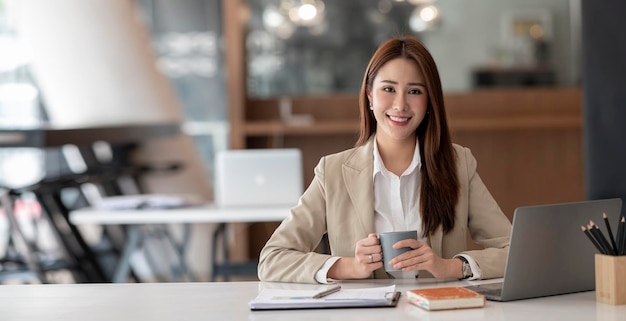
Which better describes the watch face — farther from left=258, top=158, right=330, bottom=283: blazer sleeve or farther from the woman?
left=258, top=158, right=330, bottom=283: blazer sleeve

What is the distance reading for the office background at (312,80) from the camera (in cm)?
712

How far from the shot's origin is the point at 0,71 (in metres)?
8.18

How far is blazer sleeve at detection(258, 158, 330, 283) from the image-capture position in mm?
2465

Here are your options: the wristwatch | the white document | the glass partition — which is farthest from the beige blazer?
the glass partition

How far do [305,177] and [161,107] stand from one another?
4.05 ft

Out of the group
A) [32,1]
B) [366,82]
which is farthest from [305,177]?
[366,82]

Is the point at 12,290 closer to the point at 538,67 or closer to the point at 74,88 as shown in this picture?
the point at 74,88

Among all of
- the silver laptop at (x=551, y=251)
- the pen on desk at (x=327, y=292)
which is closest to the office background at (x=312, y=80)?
the pen on desk at (x=327, y=292)

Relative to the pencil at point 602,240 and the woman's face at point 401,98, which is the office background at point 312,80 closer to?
the woman's face at point 401,98

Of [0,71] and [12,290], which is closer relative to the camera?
[12,290]

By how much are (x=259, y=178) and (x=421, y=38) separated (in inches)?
129

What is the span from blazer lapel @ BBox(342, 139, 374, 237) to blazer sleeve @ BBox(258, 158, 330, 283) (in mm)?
72

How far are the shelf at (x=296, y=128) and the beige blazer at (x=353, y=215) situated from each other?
449cm

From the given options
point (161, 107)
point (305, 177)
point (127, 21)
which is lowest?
point (305, 177)
